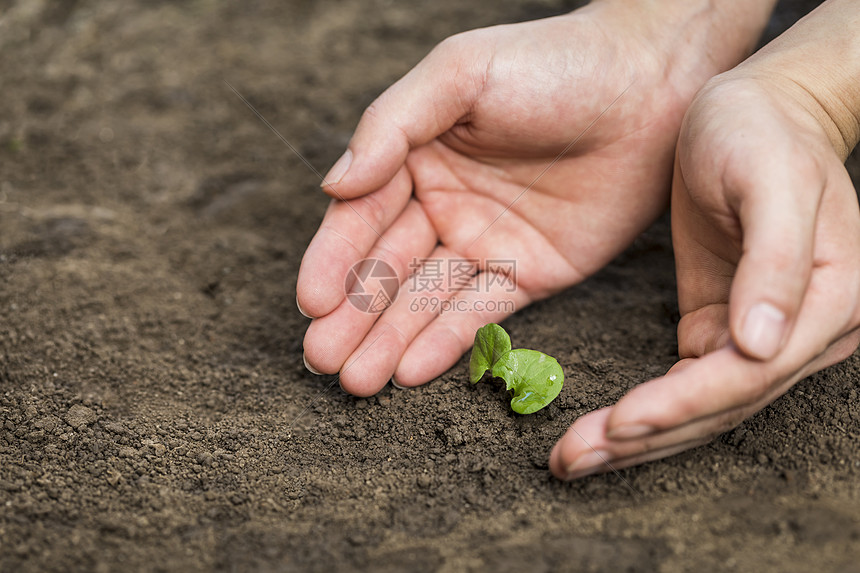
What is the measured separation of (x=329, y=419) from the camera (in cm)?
231

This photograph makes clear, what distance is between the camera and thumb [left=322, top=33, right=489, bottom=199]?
8.10 ft

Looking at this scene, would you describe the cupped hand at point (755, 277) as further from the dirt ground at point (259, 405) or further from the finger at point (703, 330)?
the dirt ground at point (259, 405)

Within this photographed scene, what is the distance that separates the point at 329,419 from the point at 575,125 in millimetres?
1456

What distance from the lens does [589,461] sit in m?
1.76

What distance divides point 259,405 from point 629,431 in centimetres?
132

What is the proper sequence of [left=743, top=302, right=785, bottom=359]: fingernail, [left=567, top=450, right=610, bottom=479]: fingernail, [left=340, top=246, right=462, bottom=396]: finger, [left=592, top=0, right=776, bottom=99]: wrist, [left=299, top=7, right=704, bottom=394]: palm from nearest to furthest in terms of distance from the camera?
[left=743, top=302, right=785, bottom=359]: fingernail < [left=567, top=450, right=610, bottom=479]: fingernail < [left=340, top=246, right=462, bottom=396]: finger < [left=299, top=7, right=704, bottom=394]: palm < [left=592, top=0, right=776, bottom=99]: wrist

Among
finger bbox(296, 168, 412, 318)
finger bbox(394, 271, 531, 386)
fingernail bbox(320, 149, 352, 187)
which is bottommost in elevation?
finger bbox(394, 271, 531, 386)

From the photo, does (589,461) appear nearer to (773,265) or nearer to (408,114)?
(773,265)

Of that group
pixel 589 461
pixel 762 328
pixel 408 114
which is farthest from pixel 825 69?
pixel 589 461

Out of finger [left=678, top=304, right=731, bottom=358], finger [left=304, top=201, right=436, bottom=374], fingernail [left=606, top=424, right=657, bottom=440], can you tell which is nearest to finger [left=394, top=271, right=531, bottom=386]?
finger [left=304, top=201, right=436, bottom=374]

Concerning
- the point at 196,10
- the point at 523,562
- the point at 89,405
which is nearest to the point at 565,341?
the point at 523,562

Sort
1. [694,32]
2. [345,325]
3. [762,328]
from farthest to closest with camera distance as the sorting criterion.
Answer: [694,32]
[345,325]
[762,328]

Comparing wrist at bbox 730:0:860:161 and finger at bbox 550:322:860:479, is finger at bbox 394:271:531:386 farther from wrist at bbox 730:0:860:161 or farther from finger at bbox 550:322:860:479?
wrist at bbox 730:0:860:161

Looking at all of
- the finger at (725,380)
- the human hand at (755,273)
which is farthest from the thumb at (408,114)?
the finger at (725,380)
